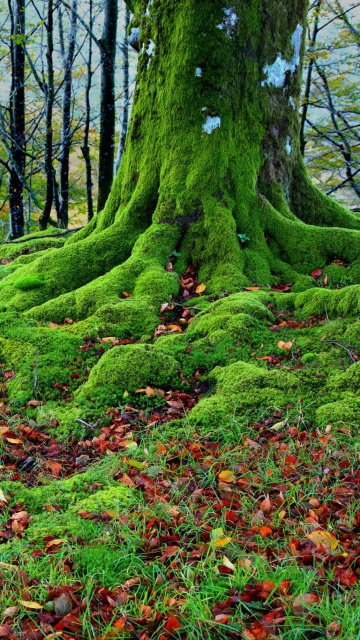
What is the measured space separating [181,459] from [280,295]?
2.59 m

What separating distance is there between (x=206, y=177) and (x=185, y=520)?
432 cm

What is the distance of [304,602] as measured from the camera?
7.18 ft

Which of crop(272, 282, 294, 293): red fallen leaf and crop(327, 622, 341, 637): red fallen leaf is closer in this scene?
crop(327, 622, 341, 637): red fallen leaf

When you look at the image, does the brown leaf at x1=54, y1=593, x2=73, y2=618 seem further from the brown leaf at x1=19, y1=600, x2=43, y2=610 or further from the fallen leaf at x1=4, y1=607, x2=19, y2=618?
the fallen leaf at x1=4, y1=607, x2=19, y2=618

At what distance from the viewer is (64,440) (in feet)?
12.7

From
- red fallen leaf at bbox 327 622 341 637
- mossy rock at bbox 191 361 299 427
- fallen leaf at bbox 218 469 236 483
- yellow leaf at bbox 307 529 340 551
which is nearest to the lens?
red fallen leaf at bbox 327 622 341 637

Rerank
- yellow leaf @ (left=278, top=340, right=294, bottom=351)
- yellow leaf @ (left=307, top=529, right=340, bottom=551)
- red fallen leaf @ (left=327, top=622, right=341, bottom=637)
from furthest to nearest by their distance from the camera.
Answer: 1. yellow leaf @ (left=278, top=340, right=294, bottom=351)
2. yellow leaf @ (left=307, top=529, right=340, bottom=551)
3. red fallen leaf @ (left=327, top=622, right=341, bottom=637)

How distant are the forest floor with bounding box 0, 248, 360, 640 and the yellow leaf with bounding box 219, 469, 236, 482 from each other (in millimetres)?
11

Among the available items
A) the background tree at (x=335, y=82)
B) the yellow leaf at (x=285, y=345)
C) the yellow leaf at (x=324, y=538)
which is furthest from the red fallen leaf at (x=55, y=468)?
the background tree at (x=335, y=82)

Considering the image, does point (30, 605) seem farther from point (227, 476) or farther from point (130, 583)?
point (227, 476)

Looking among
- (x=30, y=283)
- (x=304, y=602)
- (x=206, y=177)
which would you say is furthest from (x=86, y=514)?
(x=206, y=177)

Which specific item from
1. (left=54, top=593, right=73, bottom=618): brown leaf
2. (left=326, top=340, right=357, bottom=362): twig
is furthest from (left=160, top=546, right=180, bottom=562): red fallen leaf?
(left=326, top=340, right=357, bottom=362): twig

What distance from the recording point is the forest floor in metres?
2.21

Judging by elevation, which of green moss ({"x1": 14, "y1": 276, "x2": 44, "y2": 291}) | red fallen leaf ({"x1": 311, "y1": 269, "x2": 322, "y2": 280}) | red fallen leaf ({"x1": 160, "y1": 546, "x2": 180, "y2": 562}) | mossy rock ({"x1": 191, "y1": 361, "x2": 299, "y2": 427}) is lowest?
red fallen leaf ({"x1": 160, "y1": 546, "x2": 180, "y2": 562})
